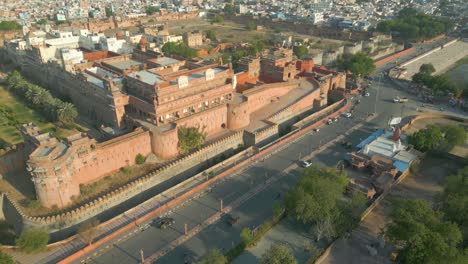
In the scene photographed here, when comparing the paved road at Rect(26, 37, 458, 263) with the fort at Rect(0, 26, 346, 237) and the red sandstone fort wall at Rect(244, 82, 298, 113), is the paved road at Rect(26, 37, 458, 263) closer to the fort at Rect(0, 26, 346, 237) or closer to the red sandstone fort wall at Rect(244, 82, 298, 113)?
the fort at Rect(0, 26, 346, 237)

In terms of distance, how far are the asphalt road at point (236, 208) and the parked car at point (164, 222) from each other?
1.63 ft

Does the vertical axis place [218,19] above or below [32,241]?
above

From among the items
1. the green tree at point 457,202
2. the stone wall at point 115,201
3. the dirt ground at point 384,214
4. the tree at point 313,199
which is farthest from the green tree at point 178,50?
the green tree at point 457,202

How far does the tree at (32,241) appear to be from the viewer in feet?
109

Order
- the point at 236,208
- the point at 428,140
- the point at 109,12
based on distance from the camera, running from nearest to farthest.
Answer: the point at 236,208 < the point at 428,140 < the point at 109,12

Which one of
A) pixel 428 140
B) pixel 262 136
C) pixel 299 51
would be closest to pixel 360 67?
pixel 299 51

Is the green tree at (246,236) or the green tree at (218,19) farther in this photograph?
the green tree at (218,19)

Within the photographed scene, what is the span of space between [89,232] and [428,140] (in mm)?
43454

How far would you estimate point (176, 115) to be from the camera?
2029 inches

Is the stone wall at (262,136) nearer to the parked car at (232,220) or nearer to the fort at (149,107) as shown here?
the fort at (149,107)

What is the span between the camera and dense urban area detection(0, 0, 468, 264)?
3356cm

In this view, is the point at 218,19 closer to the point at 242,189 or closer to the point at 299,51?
the point at 299,51

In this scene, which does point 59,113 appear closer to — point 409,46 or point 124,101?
point 124,101

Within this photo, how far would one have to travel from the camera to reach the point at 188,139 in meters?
49.6
